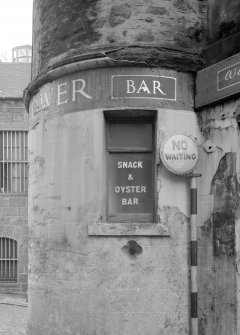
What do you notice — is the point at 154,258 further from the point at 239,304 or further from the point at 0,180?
the point at 0,180

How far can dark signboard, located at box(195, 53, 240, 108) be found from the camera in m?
8.41

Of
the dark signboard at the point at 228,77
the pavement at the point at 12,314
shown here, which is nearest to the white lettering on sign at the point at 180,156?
the dark signboard at the point at 228,77

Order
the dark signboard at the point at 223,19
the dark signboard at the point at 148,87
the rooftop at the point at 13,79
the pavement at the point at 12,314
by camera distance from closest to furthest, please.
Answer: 1. the dark signboard at the point at 223,19
2. the dark signboard at the point at 148,87
3. the pavement at the point at 12,314
4. the rooftop at the point at 13,79

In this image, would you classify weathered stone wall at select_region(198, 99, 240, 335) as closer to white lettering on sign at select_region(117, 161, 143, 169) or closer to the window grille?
white lettering on sign at select_region(117, 161, 143, 169)

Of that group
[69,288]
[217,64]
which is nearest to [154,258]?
[69,288]

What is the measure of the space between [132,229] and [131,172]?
2.78 feet

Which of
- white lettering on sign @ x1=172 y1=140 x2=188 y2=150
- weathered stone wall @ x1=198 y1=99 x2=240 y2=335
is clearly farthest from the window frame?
weathered stone wall @ x1=198 y1=99 x2=240 y2=335

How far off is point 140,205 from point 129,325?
1595 millimetres

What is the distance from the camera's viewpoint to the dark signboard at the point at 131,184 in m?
9.30

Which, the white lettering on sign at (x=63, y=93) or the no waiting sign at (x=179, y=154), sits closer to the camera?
the no waiting sign at (x=179, y=154)


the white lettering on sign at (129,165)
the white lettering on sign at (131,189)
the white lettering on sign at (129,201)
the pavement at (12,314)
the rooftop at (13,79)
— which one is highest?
the rooftop at (13,79)

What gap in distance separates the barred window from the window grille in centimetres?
182

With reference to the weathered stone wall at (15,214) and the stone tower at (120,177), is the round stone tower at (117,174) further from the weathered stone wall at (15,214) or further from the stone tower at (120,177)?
the weathered stone wall at (15,214)

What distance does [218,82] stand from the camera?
8.70m
